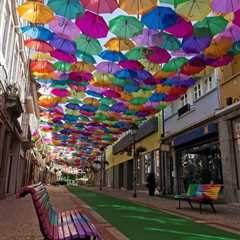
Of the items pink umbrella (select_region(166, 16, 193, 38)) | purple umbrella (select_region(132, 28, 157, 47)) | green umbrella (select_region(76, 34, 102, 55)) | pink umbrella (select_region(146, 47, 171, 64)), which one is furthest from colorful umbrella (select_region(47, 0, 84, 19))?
pink umbrella (select_region(146, 47, 171, 64))

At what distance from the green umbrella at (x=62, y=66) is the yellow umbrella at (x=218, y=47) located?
594cm

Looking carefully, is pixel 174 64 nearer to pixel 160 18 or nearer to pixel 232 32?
pixel 232 32

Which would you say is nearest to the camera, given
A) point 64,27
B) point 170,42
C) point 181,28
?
point 181,28

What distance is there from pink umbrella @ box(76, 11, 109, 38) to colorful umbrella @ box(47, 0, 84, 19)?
28 centimetres

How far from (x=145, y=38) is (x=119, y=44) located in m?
1.03

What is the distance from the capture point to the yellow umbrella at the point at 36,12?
10336 mm

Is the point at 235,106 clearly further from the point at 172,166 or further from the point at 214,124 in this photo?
the point at 172,166

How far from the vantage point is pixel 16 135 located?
2100cm

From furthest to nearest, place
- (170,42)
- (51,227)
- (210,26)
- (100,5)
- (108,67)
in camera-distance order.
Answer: (108,67)
(170,42)
(210,26)
(100,5)
(51,227)

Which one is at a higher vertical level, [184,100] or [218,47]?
[184,100]

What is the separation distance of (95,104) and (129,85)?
5042 mm

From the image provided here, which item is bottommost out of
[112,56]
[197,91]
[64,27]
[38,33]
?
[112,56]

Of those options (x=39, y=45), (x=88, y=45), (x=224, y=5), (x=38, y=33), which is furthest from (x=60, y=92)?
(x=224, y=5)

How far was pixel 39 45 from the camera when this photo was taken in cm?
1289
